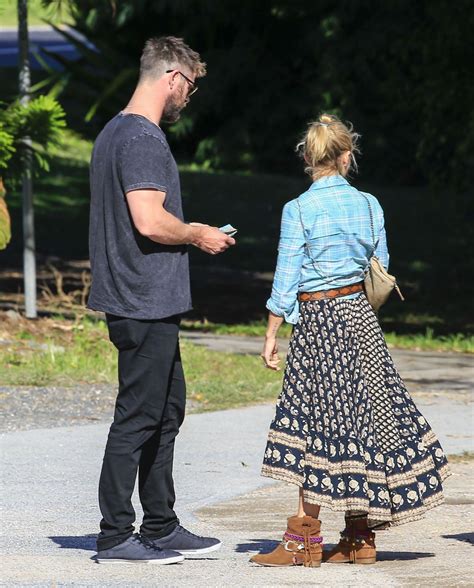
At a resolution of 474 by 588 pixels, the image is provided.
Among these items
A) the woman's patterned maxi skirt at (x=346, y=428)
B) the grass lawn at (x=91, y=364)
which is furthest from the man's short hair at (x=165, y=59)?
the grass lawn at (x=91, y=364)

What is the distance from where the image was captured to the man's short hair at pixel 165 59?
17.4 feet

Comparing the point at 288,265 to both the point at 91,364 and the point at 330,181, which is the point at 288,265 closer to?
the point at 330,181

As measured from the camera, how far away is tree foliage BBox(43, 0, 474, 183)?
88.4 feet

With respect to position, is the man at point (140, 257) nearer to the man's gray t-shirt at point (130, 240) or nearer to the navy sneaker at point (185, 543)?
the man's gray t-shirt at point (130, 240)

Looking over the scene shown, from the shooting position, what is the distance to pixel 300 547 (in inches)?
217

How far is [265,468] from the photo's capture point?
546 centimetres

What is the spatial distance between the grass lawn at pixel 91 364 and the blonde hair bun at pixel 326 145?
14.5ft

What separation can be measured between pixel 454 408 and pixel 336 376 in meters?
4.69

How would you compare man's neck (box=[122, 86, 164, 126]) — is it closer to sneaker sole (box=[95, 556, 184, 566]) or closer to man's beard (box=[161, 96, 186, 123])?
man's beard (box=[161, 96, 186, 123])

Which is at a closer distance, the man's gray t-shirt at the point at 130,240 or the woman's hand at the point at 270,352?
the man's gray t-shirt at the point at 130,240

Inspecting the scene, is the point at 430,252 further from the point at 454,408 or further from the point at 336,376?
the point at 336,376

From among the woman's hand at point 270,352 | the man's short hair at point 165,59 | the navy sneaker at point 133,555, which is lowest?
the navy sneaker at point 133,555

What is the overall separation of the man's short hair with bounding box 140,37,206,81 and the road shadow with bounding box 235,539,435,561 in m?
2.02

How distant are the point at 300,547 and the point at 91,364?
561 cm
